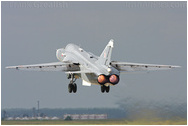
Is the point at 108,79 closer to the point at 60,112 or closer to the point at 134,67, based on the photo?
the point at 134,67

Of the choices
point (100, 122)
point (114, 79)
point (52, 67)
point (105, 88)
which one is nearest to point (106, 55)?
point (114, 79)

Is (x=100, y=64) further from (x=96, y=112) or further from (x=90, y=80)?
(x=96, y=112)

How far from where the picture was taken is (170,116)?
9519 centimetres

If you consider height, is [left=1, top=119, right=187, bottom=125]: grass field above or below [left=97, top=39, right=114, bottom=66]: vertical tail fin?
below

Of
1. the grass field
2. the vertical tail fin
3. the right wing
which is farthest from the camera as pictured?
the grass field

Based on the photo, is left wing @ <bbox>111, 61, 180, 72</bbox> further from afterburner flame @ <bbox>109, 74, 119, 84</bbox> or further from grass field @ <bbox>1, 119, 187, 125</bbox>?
grass field @ <bbox>1, 119, 187, 125</bbox>

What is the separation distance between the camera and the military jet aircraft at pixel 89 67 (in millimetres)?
86625

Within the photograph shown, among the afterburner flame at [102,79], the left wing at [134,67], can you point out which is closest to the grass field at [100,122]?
the left wing at [134,67]

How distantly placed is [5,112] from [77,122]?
9.55 m

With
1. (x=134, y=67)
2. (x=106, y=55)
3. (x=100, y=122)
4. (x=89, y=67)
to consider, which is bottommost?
(x=100, y=122)

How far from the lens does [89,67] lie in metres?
89.1

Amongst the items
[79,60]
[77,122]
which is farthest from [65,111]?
[79,60]

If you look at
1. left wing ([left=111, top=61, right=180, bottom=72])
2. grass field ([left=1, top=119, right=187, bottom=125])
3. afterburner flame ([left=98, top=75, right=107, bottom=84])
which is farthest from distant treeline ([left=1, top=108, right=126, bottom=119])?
afterburner flame ([left=98, top=75, right=107, bottom=84])

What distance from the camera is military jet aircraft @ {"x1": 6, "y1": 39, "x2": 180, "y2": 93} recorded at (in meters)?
86.6
